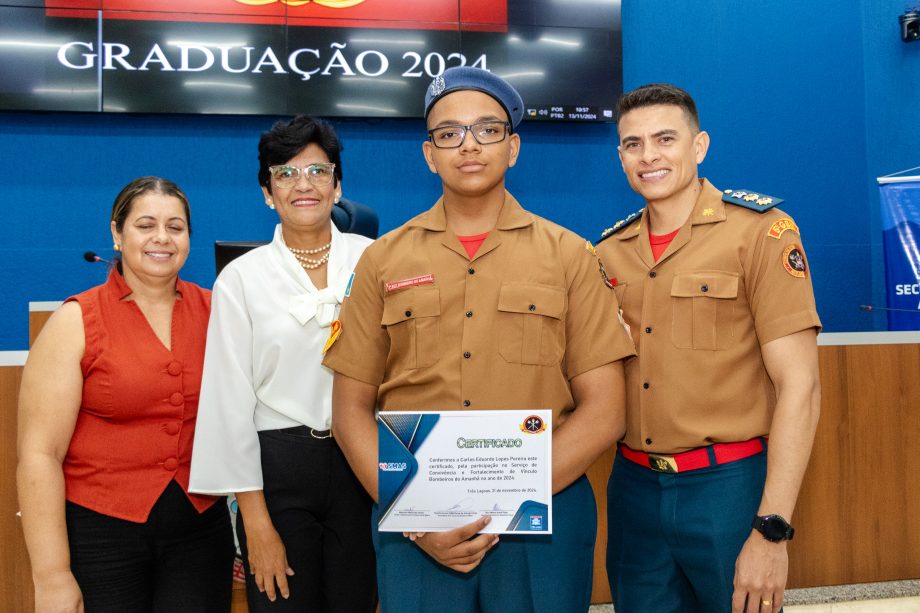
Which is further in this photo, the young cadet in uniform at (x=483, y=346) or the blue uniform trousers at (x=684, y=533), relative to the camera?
the blue uniform trousers at (x=684, y=533)

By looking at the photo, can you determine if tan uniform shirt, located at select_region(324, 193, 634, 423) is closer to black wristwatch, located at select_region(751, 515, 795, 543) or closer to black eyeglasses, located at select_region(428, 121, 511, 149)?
black eyeglasses, located at select_region(428, 121, 511, 149)

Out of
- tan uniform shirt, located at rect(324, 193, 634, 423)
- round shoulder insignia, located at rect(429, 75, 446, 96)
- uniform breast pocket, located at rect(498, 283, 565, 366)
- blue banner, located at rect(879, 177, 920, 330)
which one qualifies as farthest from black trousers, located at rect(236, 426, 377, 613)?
blue banner, located at rect(879, 177, 920, 330)

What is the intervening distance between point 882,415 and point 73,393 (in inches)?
106

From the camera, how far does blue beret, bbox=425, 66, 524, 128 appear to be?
4.75ft

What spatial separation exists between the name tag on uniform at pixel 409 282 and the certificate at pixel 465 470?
0.30 m

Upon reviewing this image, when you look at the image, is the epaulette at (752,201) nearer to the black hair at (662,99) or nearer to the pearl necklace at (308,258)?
the black hair at (662,99)

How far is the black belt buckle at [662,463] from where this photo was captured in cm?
157

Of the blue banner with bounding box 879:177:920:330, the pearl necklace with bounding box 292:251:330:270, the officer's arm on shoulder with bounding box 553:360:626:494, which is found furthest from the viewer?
the blue banner with bounding box 879:177:920:330

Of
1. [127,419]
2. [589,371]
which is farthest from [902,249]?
[127,419]

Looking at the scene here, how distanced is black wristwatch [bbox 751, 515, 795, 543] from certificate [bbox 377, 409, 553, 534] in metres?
0.47

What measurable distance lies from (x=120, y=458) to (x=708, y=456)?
1263 millimetres

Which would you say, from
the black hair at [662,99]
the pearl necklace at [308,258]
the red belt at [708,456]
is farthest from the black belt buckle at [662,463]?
the pearl necklace at [308,258]

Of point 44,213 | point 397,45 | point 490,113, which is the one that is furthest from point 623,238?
point 44,213

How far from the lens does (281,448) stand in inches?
64.2
